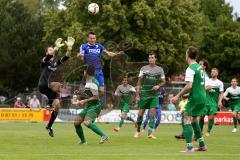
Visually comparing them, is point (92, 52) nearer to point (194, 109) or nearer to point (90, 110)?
point (90, 110)

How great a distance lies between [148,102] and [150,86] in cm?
60

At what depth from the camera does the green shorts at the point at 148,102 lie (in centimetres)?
2156

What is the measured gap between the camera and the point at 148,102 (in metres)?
21.7

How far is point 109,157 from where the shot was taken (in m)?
14.0

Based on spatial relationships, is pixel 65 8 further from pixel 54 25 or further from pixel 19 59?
pixel 19 59

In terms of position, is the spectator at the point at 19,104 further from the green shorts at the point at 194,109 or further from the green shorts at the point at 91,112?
the green shorts at the point at 194,109

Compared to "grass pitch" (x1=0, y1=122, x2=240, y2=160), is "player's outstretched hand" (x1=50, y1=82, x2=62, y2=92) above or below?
above

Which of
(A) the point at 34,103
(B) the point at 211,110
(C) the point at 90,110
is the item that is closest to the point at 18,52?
(A) the point at 34,103

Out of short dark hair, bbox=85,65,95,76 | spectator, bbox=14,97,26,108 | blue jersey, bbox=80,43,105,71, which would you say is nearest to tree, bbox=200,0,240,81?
spectator, bbox=14,97,26,108

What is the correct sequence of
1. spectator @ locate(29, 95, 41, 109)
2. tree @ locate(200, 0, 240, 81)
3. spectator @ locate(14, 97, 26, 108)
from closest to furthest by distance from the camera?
spectator @ locate(29, 95, 41, 109) → spectator @ locate(14, 97, 26, 108) → tree @ locate(200, 0, 240, 81)

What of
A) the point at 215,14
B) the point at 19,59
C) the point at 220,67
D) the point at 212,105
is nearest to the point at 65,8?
the point at 19,59

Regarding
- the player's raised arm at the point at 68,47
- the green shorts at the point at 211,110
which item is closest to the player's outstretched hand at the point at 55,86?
the player's raised arm at the point at 68,47

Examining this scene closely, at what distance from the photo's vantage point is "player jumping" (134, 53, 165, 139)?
69.7 ft

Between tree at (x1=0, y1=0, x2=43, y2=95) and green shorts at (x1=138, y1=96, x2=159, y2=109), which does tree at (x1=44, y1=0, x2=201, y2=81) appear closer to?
tree at (x1=0, y1=0, x2=43, y2=95)
